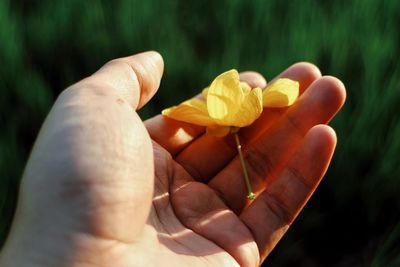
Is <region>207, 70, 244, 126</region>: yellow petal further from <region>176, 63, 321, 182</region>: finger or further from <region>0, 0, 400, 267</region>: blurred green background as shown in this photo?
<region>0, 0, 400, 267</region>: blurred green background

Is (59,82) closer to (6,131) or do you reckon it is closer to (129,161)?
(6,131)

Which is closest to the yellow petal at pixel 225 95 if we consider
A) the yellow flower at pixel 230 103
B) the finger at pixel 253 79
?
the yellow flower at pixel 230 103

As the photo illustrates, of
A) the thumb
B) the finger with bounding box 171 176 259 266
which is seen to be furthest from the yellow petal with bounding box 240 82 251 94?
the thumb

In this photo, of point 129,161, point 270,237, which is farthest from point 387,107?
point 129,161

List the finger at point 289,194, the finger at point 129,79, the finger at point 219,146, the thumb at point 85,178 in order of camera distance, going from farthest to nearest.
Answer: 1. the finger at point 219,146
2. the finger at point 289,194
3. the finger at point 129,79
4. the thumb at point 85,178

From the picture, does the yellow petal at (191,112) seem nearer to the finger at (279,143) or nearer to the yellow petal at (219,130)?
the yellow petal at (219,130)

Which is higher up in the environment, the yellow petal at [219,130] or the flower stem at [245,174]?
the yellow petal at [219,130]
